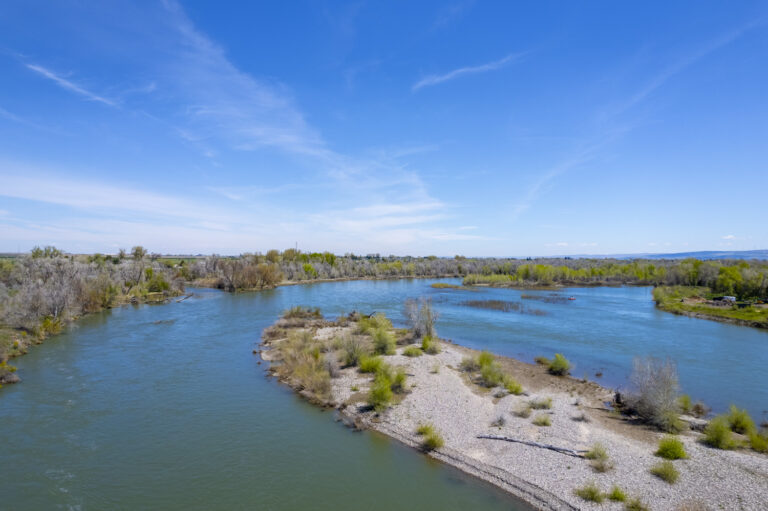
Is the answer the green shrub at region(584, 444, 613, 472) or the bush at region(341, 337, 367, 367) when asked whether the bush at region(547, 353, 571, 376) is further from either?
the bush at region(341, 337, 367, 367)

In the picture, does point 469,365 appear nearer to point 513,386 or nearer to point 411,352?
point 513,386

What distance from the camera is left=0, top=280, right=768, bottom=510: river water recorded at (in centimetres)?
1016

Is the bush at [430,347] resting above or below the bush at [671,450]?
above

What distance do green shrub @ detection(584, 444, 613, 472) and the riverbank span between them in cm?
13

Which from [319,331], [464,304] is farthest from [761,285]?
[319,331]

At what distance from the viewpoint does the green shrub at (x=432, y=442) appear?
12.1 meters

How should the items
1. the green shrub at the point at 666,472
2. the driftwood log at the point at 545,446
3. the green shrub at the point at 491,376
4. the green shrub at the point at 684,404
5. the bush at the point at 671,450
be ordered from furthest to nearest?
the green shrub at the point at 491,376 → the green shrub at the point at 684,404 → the driftwood log at the point at 545,446 → the bush at the point at 671,450 → the green shrub at the point at 666,472

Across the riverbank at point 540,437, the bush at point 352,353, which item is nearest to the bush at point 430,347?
the riverbank at point 540,437

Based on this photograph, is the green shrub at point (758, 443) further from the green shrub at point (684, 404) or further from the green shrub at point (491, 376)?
the green shrub at point (491, 376)

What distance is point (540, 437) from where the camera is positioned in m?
12.4

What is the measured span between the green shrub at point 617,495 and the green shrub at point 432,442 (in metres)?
4.76

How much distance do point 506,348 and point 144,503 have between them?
22220 mm

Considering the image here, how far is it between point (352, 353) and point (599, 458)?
513 inches

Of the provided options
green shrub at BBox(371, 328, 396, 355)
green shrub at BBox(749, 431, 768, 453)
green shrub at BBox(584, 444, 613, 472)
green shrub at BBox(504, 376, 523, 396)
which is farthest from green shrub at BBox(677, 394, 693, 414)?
green shrub at BBox(371, 328, 396, 355)
